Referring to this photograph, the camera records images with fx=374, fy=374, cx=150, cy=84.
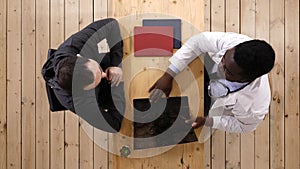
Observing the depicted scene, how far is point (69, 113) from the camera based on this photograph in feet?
5.98

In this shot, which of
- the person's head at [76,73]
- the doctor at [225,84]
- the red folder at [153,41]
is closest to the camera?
the person's head at [76,73]

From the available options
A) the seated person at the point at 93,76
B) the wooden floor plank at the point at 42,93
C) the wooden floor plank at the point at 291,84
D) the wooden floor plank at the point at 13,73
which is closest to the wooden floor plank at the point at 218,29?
the wooden floor plank at the point at 291,84

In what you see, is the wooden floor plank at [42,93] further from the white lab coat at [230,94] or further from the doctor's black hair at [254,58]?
the doctor's black hair at [254,58]

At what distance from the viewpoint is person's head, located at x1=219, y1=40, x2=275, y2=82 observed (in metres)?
1.14

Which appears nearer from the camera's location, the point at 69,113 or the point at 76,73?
the point at 76,73

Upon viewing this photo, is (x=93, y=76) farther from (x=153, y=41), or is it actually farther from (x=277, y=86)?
(x=277, y=86)

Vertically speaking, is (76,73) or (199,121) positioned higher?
(76,73)

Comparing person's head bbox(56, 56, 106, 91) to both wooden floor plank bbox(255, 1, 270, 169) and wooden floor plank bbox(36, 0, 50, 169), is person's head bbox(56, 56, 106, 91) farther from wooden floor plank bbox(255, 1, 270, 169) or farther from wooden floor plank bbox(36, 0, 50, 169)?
wooden floor plank bbox(255, 1, 270, 169)

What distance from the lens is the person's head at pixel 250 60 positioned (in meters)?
1.14

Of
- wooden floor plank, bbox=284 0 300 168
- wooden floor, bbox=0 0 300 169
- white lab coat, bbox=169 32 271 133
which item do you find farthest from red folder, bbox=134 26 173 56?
wooden floor plank, bbox=284 0 300 168

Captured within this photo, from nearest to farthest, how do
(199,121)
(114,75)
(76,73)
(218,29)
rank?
(76,73)
(114,75)
(199,121)
(218,29)

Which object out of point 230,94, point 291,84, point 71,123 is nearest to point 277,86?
point 291,84

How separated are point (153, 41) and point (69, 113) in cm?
64

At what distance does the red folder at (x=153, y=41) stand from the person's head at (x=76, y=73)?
0.88 ft
